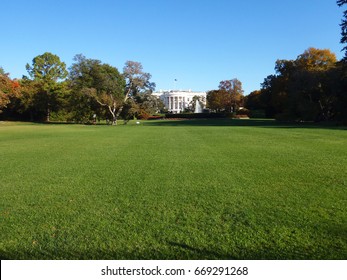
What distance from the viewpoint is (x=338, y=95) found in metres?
37.4

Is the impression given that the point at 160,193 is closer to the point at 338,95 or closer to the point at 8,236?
the point at 8,236

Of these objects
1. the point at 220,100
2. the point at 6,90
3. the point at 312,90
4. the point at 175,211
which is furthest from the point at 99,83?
the point at 220,100

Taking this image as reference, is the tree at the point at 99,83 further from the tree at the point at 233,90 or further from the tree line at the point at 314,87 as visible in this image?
the tree at the point at 233,90

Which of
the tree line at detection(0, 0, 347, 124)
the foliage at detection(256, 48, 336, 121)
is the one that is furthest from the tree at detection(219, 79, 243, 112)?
the foliage at detection(256, 48, 336, 121)

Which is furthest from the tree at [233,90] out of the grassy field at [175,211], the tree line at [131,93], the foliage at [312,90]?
the grassy field at [175,211]

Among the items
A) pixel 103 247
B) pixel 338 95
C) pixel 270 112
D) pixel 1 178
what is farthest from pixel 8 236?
pixel 270 112

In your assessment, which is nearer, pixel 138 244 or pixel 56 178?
pixel 138 244

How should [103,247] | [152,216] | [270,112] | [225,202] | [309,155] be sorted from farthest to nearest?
[270,112], [309,155], [225,202], [152,216], [103,247]

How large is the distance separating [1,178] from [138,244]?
5.79 m

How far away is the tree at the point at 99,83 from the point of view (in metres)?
45.7

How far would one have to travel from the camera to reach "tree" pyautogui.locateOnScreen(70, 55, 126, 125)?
150 feet

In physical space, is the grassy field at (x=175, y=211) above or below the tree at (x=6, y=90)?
below

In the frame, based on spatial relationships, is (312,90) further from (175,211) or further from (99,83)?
(175,211)

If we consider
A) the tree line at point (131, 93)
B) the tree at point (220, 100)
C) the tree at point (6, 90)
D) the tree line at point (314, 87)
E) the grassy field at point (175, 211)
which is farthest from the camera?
the tree at point (220, 100)
